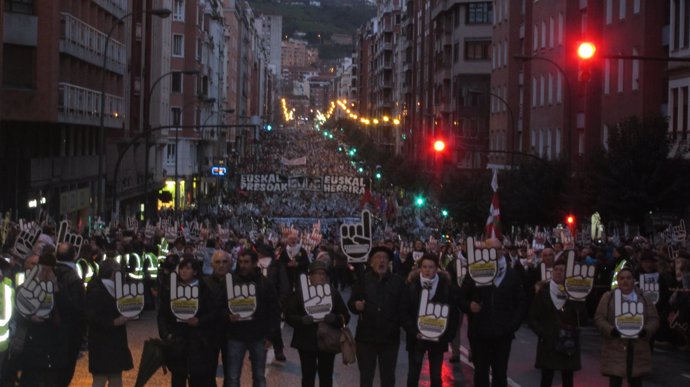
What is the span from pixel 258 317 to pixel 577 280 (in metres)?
3.74

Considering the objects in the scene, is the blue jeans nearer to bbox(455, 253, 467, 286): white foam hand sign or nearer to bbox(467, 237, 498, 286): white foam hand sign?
bbox(467, 237, 498, 286): white foam hand sign

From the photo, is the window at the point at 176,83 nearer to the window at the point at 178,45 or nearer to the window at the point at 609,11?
the window at the point at 178,45

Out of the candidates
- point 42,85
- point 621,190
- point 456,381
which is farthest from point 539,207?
point 456,381

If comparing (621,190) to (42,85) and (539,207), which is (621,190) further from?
(42,85)

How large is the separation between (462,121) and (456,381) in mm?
70963

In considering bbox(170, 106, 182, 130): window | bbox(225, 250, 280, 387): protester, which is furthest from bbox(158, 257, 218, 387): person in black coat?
bbox(170, 106, 182, 130): window

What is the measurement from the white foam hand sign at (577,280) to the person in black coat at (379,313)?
2.18m

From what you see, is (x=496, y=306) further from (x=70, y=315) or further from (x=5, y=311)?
(x=5, y=311)

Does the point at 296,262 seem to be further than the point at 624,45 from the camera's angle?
No

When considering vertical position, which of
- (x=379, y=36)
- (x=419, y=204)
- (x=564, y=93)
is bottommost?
(x=419, y=204)

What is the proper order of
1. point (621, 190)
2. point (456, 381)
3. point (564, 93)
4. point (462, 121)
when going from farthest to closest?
point (462, 121), point (564, 93), point (621, 190), point (456, 381)

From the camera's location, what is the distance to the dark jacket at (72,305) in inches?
560

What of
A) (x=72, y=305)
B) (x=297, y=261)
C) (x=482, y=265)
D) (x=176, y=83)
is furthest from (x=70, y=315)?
(x=176, y=83)

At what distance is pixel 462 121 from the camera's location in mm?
88125
